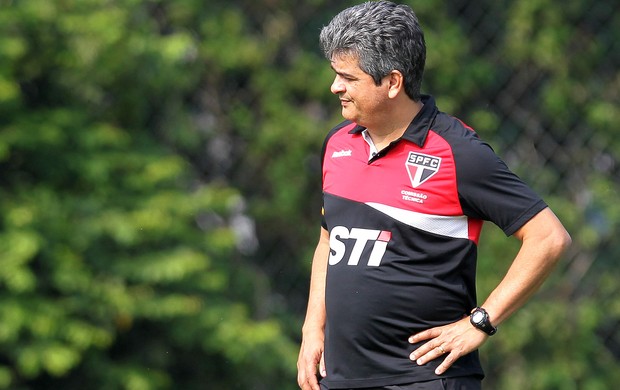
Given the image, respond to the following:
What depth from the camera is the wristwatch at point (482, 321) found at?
306 cm

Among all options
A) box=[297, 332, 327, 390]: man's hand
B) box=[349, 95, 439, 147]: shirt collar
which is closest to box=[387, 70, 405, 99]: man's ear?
box=[349, 95, 439, 147]: shirt collar

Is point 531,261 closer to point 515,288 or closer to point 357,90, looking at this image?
point 515,288

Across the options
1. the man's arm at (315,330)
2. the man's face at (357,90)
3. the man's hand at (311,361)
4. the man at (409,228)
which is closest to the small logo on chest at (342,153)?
the man at (409,228)

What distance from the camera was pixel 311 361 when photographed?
3.35 m

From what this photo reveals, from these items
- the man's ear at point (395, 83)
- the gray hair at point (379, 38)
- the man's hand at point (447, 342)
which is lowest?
the man's hand at point (447, 342)

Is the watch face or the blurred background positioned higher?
the watch face

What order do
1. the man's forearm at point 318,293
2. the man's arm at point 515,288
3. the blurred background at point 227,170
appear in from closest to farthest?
the man's arm at point 515,288
the man's forearm at point 318,293
the blurred background at point 227,170

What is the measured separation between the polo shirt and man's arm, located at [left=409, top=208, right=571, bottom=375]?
1.4 inches

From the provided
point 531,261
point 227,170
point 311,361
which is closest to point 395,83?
point 531,261

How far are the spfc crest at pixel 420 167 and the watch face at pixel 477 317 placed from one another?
0.41m

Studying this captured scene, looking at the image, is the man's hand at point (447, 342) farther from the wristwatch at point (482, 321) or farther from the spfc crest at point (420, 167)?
the spfc crest at point (420, 167)

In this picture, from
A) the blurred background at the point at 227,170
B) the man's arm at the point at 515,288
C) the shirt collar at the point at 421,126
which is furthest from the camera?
the blurred background at the point at 227,170

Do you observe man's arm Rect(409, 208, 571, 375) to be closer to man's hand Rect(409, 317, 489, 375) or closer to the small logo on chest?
man's hand Rect(409, 317, 489, 375)

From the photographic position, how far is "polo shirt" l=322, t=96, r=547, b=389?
3.06 meters
